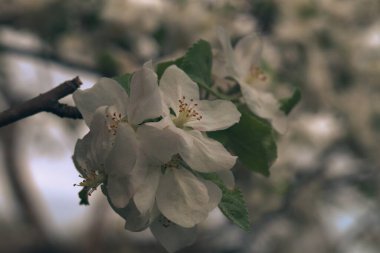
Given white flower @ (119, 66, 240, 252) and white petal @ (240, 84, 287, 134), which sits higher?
white flower @ (119, 66, 240, 252)

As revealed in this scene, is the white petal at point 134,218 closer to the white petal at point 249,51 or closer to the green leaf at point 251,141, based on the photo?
the green leaf at point 251,141

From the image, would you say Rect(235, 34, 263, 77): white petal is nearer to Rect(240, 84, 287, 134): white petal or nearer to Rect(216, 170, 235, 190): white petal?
Rect(240, 84, 287, 134): white petal

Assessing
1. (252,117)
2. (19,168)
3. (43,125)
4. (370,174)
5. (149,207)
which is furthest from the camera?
(19,168)

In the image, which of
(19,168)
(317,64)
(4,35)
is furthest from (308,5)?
(19,168)

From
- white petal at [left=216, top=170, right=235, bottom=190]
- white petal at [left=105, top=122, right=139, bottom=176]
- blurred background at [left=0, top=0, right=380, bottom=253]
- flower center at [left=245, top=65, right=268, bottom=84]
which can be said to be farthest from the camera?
blurred background at [left=0, top=0, right=380, bottom=253]

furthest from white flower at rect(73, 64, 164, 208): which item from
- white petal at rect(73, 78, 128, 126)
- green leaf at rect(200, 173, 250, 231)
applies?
green leaf at rect(200, 173, 250, 231)

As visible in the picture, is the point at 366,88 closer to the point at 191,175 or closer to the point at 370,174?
the point at 370,174

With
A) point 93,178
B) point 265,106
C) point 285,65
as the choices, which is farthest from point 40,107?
point 285,65
